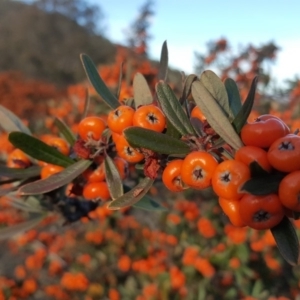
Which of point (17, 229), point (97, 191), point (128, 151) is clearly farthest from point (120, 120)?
point (17, 229)

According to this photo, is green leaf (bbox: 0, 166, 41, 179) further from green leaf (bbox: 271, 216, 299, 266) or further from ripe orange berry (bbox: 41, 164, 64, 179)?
green leaf (bbox: 271, 216, 299, 266)

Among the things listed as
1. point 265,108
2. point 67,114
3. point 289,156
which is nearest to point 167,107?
point 289,156

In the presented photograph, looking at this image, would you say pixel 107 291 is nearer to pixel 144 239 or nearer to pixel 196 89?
pixel 144 239

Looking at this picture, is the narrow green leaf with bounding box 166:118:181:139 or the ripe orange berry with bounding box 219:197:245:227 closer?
the ripe orange berry with bounding box 219:197:245:227

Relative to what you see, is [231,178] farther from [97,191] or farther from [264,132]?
[97,191]

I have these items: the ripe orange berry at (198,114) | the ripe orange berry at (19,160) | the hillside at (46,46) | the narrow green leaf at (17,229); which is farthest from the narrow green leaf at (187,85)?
the hillside at (46,46)

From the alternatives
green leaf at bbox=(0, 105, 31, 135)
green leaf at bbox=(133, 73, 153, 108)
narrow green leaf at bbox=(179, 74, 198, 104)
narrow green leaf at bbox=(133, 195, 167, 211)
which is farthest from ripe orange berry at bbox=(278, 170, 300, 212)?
green leaf at bbox=(0, 105, 31, 135)

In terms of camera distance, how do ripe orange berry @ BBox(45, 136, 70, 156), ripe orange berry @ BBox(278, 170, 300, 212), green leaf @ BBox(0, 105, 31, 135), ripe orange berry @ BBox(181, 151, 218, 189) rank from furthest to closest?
green leaf @ BBox(0, 105, 31, 135)
ripe orange berry @ BBox(45, 136, 70, 156)
ripe orange berry @ BBox(181, 151, 218, 189)
ripe orange berry @ BBox(278, 170, 300, 212)
